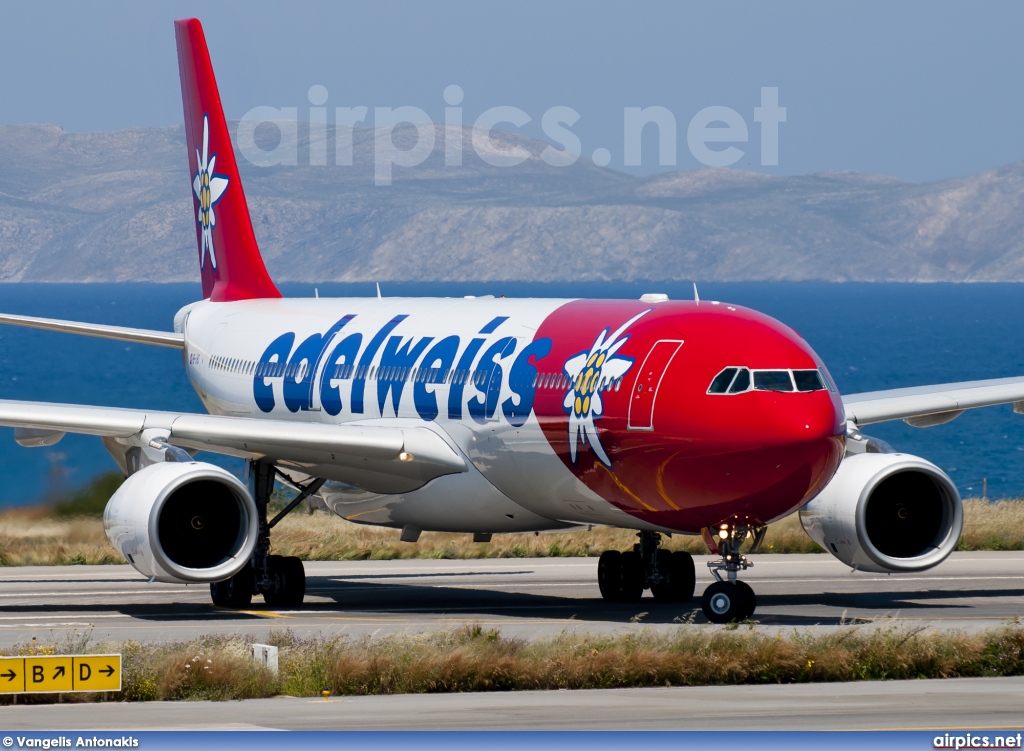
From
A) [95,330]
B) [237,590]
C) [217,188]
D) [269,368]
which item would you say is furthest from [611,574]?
[217,188]

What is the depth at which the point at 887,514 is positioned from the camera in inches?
1041

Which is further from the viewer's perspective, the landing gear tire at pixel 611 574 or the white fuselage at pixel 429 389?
the landing gear tire at pixel 611 574

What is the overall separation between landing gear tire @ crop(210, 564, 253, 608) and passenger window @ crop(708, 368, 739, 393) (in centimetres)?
832

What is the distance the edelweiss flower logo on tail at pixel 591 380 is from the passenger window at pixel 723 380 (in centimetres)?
127

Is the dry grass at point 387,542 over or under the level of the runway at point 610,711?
over

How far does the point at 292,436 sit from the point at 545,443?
12.6 ft

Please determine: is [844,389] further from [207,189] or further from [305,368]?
[305,368]

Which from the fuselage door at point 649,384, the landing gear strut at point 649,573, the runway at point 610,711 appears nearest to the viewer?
the runway at point 610,711

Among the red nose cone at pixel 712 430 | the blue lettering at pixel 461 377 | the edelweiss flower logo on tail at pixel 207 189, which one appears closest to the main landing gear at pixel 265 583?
the blue lettering at pixel 461 377

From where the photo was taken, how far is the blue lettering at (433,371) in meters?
27.1

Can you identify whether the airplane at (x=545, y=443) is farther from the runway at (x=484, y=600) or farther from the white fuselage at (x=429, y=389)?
the runway at (x=484, y=600)

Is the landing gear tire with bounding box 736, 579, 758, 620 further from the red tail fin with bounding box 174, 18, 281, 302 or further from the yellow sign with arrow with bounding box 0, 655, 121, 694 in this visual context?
the red tail fin with bounding box 174, 18, 281, 302

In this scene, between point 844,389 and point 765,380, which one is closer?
point 765,380

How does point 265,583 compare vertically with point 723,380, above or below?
below
